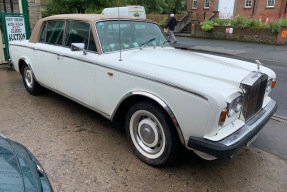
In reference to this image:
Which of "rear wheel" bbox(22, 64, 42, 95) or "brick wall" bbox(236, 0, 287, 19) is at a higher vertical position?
"brick wall" bbox(236, 0, 287, 19)

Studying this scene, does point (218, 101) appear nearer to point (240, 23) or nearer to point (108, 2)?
point (108, 2)

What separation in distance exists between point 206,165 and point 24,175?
2149 mm

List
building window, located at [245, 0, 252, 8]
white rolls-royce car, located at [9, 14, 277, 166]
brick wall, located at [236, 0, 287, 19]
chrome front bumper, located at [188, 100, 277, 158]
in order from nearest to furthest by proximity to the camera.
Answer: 1. chrome front bumper, located at [188, 100, 277, 158]
2. white rolls-royce car, located at [9, 14, 277, 166]
3. brick wall, located at [236, 0, 287, 19]
4. building window, located at [245, 0, 252, 8]

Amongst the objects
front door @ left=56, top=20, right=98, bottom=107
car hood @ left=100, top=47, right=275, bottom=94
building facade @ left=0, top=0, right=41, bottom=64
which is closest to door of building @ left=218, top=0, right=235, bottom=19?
building facade @ left=0, top=0, right=41, bottom=64

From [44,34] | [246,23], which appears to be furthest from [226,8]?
[44,34]

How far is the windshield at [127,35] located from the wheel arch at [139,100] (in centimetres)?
83

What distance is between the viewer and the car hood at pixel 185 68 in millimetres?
2686

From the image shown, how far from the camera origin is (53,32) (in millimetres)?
4734

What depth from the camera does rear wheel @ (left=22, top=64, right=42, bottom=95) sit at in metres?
5.35

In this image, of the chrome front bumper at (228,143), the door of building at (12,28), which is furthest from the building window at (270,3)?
the chrome front bumper at (228,143)

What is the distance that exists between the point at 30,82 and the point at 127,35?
2.69 meters

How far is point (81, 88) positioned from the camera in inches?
151

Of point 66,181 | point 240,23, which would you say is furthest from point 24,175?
point 240,23

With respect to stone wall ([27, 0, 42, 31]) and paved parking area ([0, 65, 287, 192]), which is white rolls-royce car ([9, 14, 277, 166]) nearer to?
paved parking area ([0, 65, 287, 192])
